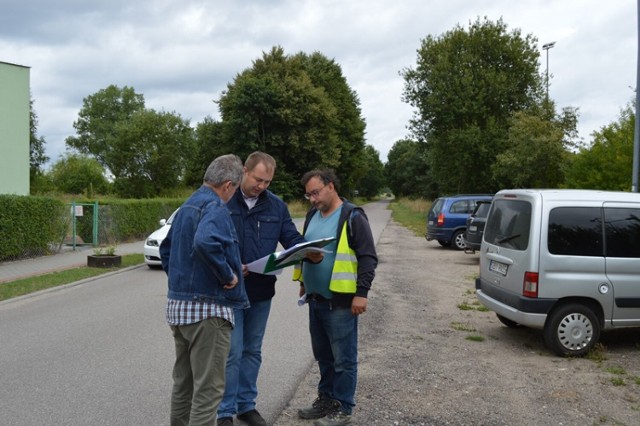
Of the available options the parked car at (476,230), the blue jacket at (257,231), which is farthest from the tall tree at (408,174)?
the blue jacket at (257,231)

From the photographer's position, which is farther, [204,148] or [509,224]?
[204,148]

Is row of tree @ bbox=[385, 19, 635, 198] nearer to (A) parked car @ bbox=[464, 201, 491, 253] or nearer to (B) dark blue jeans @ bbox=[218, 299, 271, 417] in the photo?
(A) parked car @ bbox=[464, 201, 491, 253]

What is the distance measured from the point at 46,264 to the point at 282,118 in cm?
3240

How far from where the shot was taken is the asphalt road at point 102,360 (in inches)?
187

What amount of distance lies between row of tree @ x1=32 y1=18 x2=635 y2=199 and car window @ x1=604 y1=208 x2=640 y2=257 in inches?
482

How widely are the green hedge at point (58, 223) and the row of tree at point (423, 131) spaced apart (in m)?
15.5

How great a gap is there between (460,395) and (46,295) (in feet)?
27.6

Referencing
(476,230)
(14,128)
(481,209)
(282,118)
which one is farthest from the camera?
(282,118)

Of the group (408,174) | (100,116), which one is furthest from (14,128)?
(408,174)

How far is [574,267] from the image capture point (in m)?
6.72

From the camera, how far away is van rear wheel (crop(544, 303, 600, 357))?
6695 mm

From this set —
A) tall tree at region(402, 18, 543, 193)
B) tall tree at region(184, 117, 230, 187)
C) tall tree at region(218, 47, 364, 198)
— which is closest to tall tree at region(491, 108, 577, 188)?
tall tree at region(402, 18, 543, 193)

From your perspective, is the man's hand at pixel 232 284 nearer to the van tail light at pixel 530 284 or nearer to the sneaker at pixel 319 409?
the sneaker at pixel 319 409

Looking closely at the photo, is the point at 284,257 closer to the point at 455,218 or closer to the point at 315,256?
the point at 315,256
